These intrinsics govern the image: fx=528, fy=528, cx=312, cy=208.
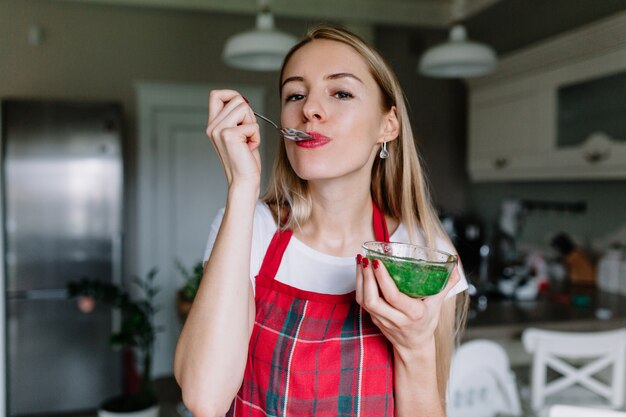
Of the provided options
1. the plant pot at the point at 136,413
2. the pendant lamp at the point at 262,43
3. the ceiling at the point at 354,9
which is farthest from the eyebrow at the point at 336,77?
the ceiling at the point at 354,9

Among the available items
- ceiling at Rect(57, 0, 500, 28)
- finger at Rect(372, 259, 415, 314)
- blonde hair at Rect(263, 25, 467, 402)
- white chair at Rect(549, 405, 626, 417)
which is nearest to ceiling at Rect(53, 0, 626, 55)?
ceiling at Rect(57, 0, 500, 28)

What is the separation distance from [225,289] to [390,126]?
0.53 metres

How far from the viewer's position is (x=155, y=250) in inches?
155

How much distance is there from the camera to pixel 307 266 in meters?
1.08

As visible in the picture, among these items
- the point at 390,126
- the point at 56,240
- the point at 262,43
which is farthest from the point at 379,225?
the point at 56,240

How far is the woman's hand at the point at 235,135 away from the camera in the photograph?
871mm

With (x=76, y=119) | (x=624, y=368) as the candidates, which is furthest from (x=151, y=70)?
(x=624, y=368)

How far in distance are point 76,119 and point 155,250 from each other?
3.82ft

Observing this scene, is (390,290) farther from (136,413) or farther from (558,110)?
(558,110)

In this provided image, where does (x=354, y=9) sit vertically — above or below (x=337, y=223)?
above

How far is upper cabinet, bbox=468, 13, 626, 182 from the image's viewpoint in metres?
2.63

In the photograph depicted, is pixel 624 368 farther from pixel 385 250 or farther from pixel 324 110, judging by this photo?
pixel 324 110

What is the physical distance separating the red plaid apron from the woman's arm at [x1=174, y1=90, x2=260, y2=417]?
→ 0.11m

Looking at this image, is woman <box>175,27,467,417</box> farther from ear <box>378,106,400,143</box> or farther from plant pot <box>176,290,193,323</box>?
plant pot <box>176,290,193,323</box>
